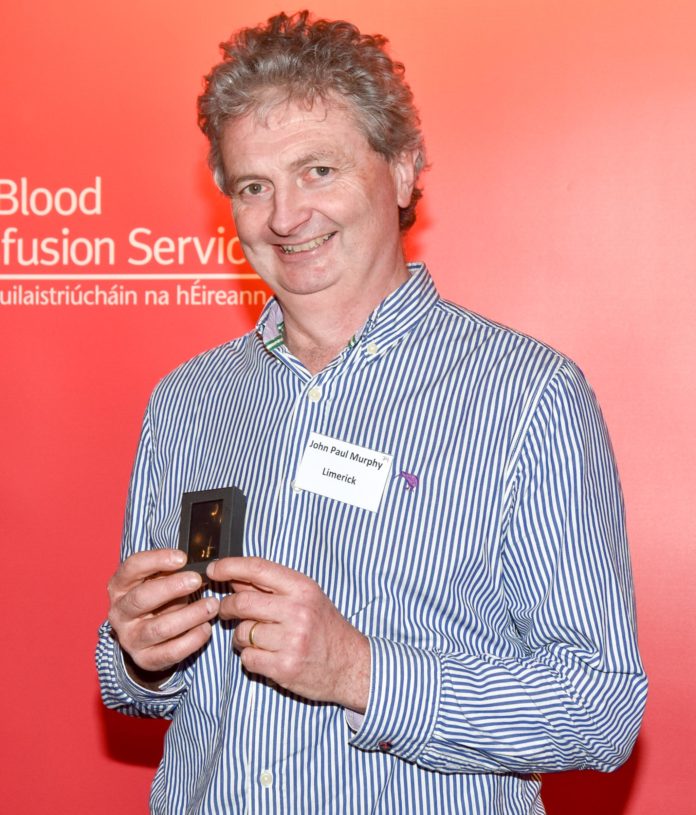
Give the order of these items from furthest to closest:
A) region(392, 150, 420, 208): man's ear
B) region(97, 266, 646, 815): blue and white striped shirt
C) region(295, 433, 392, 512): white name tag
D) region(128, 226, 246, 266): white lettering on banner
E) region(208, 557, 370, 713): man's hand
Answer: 1. region(128, 226, 246, 266): white lettering on banner
2. region(392, 150, 420, 208): man's ear
3. region(295, 433, 392, 512): white name tag
4. region(97, 266, 646, 815): blue and white striped shirt
5. region(208, 557, 370, 713): man's hand

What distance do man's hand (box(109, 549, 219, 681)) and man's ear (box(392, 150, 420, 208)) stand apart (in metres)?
0.82

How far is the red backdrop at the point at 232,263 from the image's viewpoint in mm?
2502

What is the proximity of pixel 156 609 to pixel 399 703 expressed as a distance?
0.43 m

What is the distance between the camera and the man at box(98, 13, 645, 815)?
1.52 m

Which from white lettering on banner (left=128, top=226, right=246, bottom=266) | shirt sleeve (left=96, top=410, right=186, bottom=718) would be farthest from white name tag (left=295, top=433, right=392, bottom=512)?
white lettering on banner (left=128, top=226, right=246, bottom=266)

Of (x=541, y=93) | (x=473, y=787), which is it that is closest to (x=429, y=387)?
(x=473, y=787)

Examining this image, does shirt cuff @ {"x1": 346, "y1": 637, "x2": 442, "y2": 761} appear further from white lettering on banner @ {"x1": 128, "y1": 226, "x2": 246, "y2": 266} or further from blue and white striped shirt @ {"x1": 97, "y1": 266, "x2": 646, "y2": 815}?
white lettering on banner @ {"x1": 128, "y1": 226, "x2": 246, "y2": 266}

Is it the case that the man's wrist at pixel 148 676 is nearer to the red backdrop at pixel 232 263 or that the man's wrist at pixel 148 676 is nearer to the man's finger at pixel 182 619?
the man's finger at pixel 182 619

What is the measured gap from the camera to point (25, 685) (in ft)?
9.23

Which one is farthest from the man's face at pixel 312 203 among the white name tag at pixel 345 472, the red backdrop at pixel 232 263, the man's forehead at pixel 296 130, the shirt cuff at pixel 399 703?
the red backdrop at pixel 232 263

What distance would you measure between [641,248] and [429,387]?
998 millimetres

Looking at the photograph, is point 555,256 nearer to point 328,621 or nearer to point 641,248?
point 641,248

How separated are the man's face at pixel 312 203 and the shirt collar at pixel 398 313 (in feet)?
0.15

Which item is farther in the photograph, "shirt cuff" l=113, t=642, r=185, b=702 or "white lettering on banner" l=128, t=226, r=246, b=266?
"white lettering on banner" l=128, t=226, r=246, b=266
